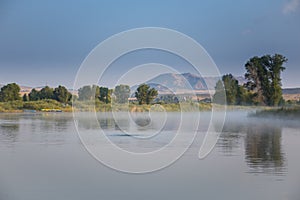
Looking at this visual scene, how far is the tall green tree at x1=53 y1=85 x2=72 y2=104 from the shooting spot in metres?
89.7

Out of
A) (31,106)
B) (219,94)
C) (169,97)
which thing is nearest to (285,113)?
(219,94)

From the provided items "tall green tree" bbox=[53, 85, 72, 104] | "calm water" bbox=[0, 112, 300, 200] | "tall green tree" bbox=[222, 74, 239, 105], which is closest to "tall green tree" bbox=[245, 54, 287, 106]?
"tall green tree" bbox=[222, 74, 239, 105]

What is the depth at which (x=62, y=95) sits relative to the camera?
89.8m

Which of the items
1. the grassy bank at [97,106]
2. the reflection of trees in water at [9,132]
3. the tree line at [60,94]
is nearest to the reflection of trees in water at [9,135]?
the reflection of trees in water at [9,132]

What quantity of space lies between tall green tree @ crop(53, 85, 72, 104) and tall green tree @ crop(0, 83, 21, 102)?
7.04 metres

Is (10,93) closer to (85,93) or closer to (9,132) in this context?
(85,93)

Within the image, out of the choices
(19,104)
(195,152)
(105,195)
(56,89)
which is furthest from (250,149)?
(56,89)

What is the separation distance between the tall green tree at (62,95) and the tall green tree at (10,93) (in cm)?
704

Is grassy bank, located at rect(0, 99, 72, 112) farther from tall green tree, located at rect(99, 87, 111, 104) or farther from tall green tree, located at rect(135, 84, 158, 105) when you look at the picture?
tall green tree, located at rect(135, 84, 158, 105)

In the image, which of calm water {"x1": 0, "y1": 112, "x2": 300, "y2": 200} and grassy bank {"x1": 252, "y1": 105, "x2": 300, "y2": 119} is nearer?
calm water {"x1": 0, "y1": 112, "x2": 300, "y2": 200}

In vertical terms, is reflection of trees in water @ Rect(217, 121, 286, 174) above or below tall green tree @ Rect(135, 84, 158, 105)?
below

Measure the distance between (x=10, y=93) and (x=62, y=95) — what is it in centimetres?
948

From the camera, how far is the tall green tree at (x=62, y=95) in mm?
89688

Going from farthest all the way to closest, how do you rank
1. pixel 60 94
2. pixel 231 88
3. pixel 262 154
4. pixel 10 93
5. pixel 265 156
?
pixel 60 94, pixel 10 93, pixel 231 88, pixel 262 154, pixel 265 156
